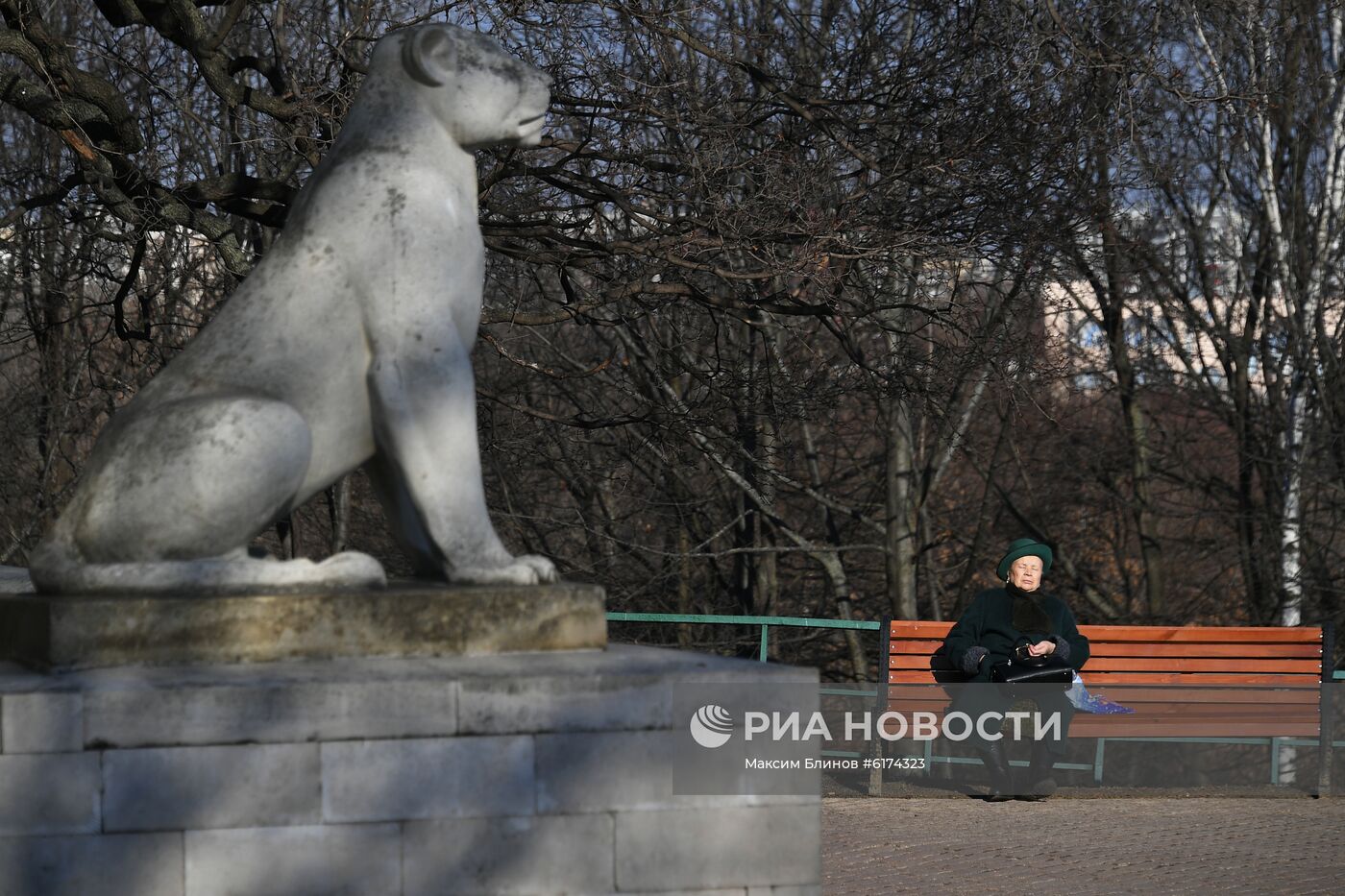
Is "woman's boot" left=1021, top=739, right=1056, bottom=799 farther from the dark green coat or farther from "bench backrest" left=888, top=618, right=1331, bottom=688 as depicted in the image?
"bench backrest" left=888, top=618, right=1331, bottom=688

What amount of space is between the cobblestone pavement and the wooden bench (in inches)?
18.0

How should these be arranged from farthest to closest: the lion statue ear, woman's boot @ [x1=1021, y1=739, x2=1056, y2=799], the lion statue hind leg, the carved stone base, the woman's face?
woman's boot @ [x1=1021, y1=739, x2=1056, y2=799]
the woman's face
the lion statue ear
the lion statue hind leg
the carved stone base

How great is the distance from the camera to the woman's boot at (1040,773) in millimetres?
8875

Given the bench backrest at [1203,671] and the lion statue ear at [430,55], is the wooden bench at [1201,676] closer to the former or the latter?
the bench backrest at [1203,671]

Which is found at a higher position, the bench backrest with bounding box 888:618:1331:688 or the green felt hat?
the green felt hat

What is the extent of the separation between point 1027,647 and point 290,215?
5.07 meters

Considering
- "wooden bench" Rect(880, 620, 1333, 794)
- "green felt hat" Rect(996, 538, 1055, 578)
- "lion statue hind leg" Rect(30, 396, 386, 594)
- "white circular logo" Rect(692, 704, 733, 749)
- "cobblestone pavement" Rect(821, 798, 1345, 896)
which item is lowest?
"cobblestone pavement" Rect(821, 798, 1345, 896)

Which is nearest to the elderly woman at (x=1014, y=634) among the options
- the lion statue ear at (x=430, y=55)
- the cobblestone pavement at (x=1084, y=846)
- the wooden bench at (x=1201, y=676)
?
the cobblestone pavement at (x=1084, y=846)

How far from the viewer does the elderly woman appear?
8.41 metres

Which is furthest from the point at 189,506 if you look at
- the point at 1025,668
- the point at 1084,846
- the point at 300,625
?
the point at 1025,668

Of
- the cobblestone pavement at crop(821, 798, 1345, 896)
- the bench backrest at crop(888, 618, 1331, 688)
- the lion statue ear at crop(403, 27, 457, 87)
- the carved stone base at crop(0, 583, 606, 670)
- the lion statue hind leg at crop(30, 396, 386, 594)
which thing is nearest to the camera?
the carved stone base at crop(0, 583, 606, 670)

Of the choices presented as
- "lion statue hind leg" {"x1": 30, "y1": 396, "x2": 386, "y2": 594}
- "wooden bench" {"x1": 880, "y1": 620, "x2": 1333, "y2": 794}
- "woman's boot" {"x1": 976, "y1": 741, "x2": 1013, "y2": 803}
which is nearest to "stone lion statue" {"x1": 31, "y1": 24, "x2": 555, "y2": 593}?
"lion statue hind leg" {"x1": 30, "y1": 396, "x2": 386, "y2": 594}

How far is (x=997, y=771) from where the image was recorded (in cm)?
894

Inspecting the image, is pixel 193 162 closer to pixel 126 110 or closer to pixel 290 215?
pixel 126 110
